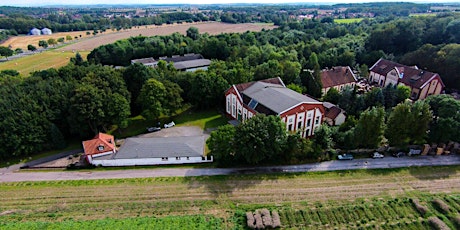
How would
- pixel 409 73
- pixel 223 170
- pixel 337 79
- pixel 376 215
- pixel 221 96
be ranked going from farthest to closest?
pixel 337 79 < pixel 409 73 < pixel 221 96 < pixel 223 170 < pixel 376 215

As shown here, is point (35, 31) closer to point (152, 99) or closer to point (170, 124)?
point (152, 99)

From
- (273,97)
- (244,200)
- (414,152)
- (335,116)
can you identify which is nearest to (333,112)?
(335,116)

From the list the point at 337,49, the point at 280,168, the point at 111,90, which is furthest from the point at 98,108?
the point at 337,49

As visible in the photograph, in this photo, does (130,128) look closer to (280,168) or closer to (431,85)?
(280,168)

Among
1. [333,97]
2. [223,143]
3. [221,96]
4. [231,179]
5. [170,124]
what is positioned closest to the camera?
[231,179]

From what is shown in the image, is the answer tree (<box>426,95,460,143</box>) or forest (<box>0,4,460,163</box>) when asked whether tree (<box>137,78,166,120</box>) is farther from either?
tree (<box>426,95,460,143</box>)

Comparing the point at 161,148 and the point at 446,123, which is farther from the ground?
the point at 446,123
